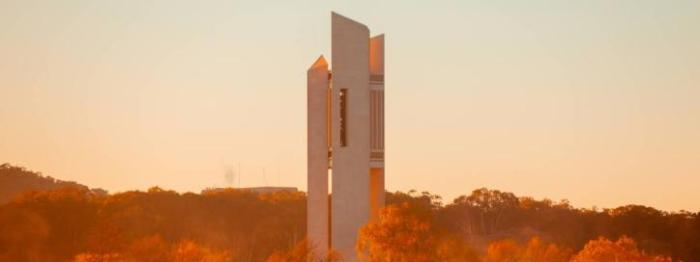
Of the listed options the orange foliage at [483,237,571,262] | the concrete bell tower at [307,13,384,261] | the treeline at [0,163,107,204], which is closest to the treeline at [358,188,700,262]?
the orange foliage at [483,237,571,262]

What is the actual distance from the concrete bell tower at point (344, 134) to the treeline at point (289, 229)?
1.58 meters

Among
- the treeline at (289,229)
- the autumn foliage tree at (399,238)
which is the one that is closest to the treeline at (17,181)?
the treeline at (289,229)

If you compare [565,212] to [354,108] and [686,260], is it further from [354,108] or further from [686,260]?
[354,108]

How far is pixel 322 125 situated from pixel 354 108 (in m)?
1.47

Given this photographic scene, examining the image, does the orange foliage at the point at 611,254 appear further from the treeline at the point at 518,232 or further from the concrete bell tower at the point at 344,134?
the concrete bell tower at the point at 344,134

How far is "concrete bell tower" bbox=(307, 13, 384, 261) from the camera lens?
142ft

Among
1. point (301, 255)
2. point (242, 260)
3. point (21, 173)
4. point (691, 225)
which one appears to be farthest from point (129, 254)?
point (21, 173)

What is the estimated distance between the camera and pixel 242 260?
67.4m

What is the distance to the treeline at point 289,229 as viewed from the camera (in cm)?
4178

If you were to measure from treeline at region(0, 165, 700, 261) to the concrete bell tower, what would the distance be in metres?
1.58

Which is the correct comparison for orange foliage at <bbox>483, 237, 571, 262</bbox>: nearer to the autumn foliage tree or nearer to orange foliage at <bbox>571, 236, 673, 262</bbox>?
orange foliage at <bbox>571, 236, 673, 262</bbox>

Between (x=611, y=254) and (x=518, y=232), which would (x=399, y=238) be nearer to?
(x=611, y=254)

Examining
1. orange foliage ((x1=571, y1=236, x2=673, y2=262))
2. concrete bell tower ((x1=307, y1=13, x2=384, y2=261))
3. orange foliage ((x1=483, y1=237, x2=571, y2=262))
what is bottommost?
orange foliage ((x1=483, y1=237, x2=571, y2=262))

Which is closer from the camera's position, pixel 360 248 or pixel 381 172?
pixel 360 248
